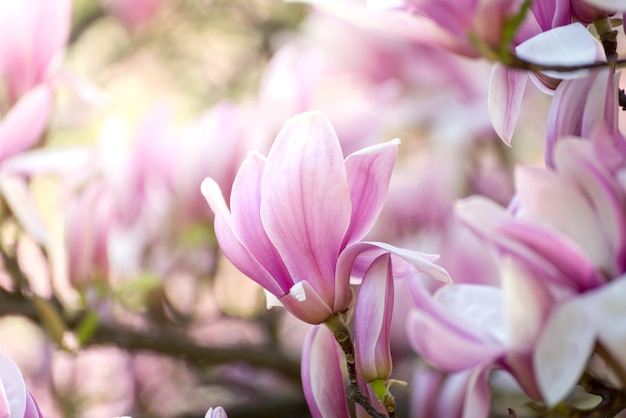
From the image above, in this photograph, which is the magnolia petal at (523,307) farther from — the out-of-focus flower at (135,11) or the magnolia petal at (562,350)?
the out-of-focus flower at (135,11)

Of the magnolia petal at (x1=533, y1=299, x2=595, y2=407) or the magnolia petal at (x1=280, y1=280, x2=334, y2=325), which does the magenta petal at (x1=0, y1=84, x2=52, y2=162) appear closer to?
the magnolia petal at (x1=280, y1=280, x2=334, y2=325)

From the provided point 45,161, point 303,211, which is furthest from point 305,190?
point 45,161

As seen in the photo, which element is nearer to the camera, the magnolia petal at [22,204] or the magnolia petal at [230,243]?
the magnolia petal at [230,243]

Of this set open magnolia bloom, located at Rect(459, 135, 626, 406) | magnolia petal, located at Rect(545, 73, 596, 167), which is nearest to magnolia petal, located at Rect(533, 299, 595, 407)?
open magnolia bloom, located at Rect(459, 135, 626, 406)

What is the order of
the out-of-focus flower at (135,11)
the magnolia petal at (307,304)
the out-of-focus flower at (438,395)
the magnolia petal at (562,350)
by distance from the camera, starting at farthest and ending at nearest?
the out-of-focus flower at (135,11) → the out-of-focus flower at (438,395) → the magnolia petal at (307,304) → the magnolia petal at (562,350)

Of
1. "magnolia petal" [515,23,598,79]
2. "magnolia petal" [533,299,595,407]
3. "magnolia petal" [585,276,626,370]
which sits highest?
"magnolia petal" [515,23,598,79]

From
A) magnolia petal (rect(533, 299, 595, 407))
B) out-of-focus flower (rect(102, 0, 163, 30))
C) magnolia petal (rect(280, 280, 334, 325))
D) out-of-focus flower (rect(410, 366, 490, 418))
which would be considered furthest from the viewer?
out-of-focus flower (rect(102, 0, 163, 30))

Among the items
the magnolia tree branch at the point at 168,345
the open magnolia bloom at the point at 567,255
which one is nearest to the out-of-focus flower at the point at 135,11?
the magnolia tree branch at the point at 168,345

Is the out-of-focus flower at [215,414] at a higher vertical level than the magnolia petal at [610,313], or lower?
lower
